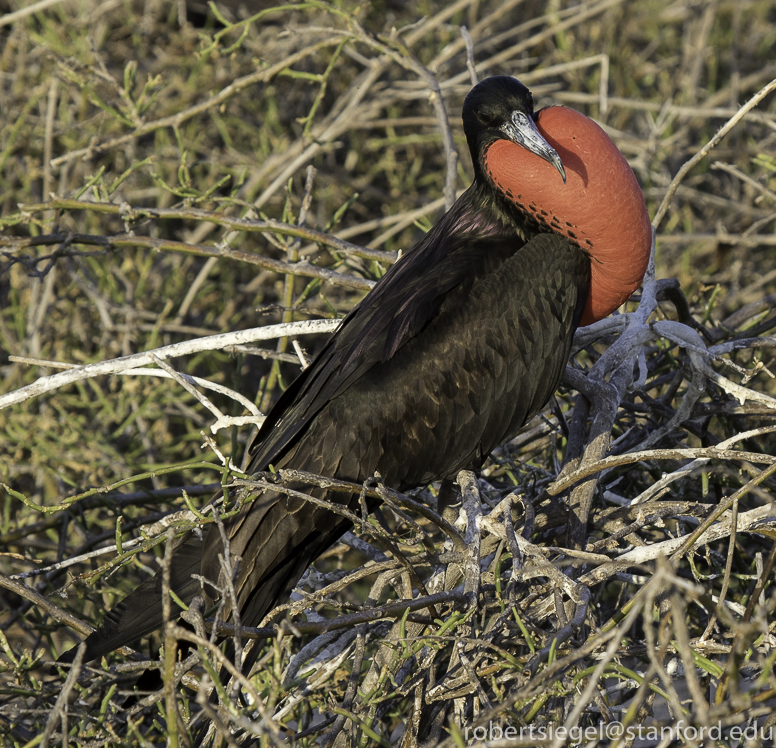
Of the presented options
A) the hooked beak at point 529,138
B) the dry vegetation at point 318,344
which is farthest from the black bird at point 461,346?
the dry vegetation at point 318,344

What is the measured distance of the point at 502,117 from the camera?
2.21 metres

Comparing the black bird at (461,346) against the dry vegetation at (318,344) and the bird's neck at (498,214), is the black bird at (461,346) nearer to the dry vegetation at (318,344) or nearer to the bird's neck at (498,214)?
the bird's neck at (498,214)

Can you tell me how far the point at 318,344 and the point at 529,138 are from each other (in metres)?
1.78

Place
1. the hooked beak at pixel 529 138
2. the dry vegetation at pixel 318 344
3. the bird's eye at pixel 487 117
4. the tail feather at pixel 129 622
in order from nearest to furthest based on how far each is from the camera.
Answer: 1. the dry vegetation at pixel 318 344
2. the tail feather at pixel 129 622
3. the hooked beak at pixel 529 138
4. the bird's eye at pixel 487 117

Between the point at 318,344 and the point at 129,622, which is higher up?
the point at 129,622

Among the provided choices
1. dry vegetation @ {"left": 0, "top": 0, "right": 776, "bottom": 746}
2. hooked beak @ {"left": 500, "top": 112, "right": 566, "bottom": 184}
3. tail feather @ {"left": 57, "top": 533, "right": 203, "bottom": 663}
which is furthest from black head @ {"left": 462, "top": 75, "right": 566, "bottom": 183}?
tail feather @ {"left": 57, "top": 533, "right": 203, "bottom": 663}

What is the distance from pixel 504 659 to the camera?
157 centimetres

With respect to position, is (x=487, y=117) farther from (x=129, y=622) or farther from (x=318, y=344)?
(x=318, y=344)

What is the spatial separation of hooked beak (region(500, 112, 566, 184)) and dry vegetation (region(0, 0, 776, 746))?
0.52 meters

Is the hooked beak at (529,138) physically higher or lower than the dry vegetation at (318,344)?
higher

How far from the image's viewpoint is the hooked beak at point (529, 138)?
2047mm

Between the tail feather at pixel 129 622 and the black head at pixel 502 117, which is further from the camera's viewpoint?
the black head at pixel 502 117

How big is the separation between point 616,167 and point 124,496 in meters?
1.67

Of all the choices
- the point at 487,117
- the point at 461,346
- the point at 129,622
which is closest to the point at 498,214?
the point at 487,117
